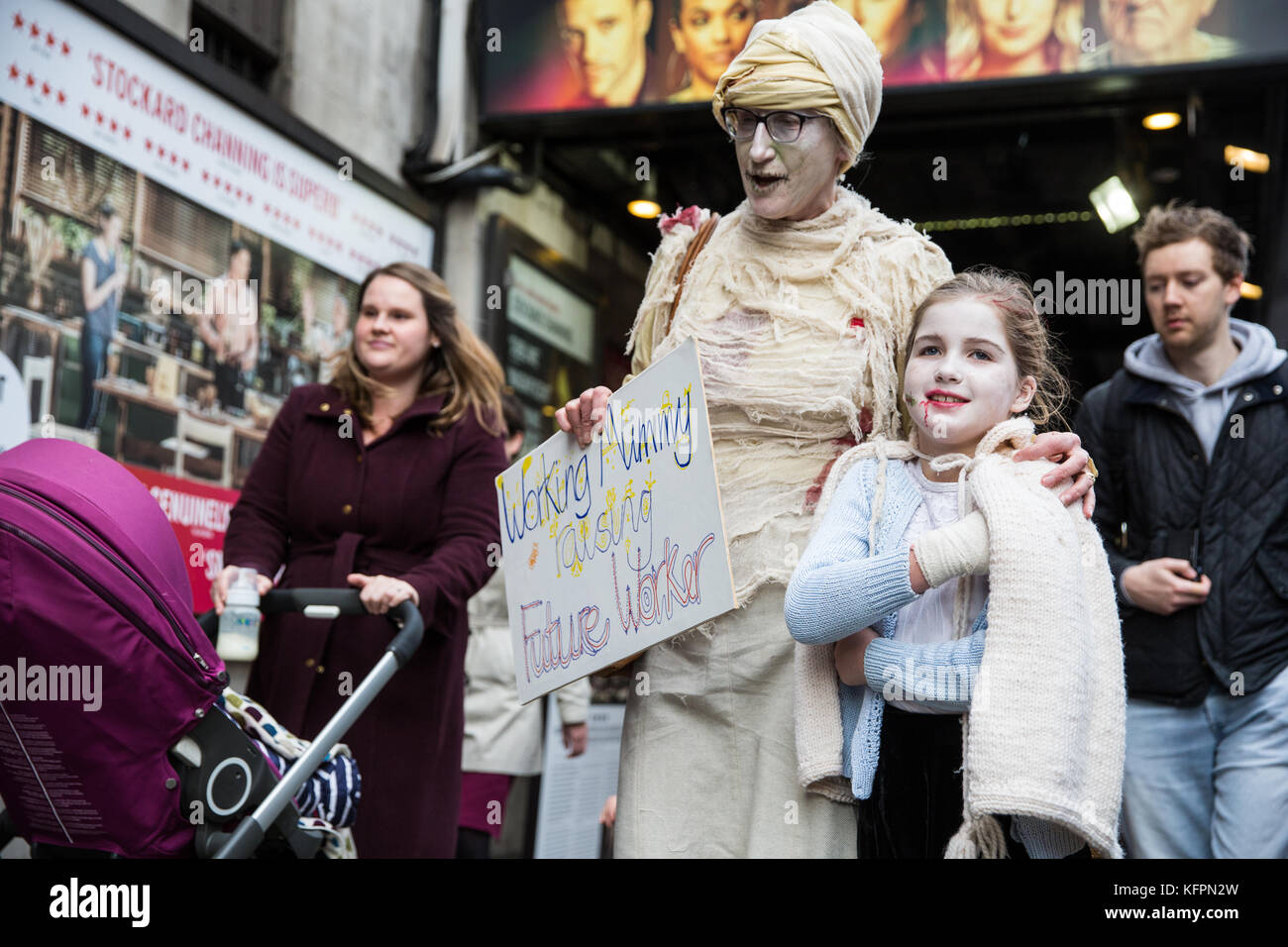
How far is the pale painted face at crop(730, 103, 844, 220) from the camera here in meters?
2.79

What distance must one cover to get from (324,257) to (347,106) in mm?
980

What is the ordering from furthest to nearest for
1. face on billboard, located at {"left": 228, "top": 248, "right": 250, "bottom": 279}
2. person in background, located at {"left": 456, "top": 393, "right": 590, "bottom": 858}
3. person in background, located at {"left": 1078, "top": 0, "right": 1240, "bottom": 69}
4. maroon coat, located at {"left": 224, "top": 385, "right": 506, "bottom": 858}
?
A: person in background, located at {"left": 1078, "top": 0, "right": 1240, "bottom": 69}
face on billboard, located at {"left": 228, "top": 248, "right": 250, "bottom": 279}
person in background, located at {"left": 456, "top": 393, "right": 590, "bottom": 858}
maroon coat, located at {"left": 224, "top": 385, "right": 506, "bottom": 858}

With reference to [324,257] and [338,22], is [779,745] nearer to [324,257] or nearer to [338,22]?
[324,257]

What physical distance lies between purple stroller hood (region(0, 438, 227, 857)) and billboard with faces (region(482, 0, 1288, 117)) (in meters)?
4.91

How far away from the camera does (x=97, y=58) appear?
5227mm

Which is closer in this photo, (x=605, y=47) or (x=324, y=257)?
(x=324, y=257)

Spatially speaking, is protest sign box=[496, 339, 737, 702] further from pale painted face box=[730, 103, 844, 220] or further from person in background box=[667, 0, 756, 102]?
person in background box=[667, 0, 756, 102]

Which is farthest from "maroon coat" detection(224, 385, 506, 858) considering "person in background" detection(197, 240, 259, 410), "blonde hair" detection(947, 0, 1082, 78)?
"blonde hair" detection(947, 0, 1082, 78)

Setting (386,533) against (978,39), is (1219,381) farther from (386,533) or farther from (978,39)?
(978,39)

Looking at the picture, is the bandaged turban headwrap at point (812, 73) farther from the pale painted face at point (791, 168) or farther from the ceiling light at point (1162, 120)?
the ceiling light at point (1162, 120)

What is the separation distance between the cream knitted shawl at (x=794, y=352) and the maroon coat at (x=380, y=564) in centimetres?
117

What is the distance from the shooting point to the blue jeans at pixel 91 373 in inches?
201
